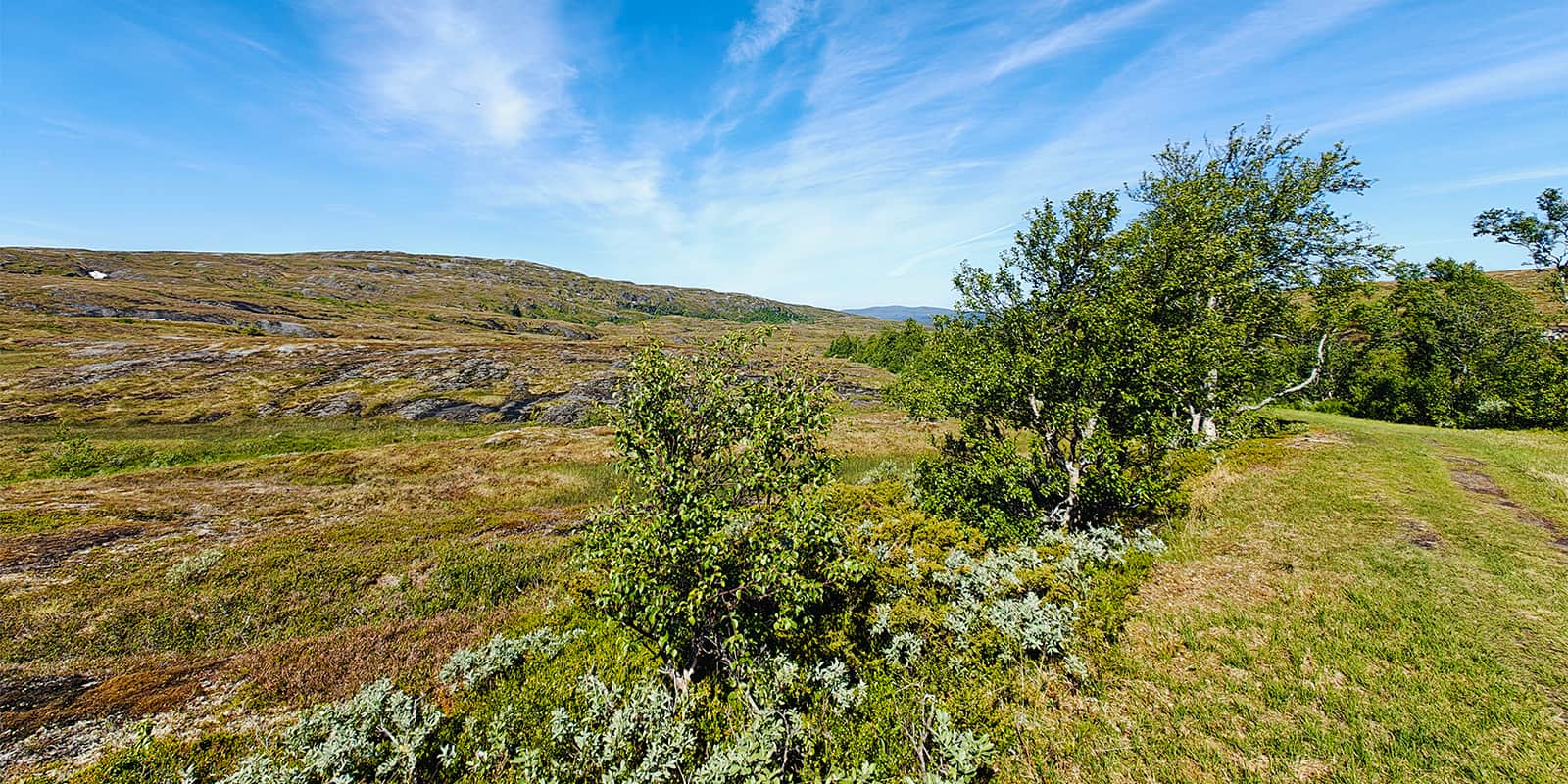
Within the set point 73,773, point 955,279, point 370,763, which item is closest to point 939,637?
point 370,763

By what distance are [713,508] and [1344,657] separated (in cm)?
1324

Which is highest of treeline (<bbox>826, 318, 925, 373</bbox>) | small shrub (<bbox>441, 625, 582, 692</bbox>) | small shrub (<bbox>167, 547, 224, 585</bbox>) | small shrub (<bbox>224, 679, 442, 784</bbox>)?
treeline (<bbox>826, 318, 925, 373</bbox>)

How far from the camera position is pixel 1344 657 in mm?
10414

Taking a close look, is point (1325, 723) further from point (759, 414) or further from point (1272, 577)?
point (759, 414)

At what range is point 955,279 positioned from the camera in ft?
70.7

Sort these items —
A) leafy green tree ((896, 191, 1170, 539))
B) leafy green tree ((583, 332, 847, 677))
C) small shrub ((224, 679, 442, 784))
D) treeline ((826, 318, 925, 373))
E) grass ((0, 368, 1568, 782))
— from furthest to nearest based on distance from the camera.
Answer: treeline ((826, 318, 925, 373))
leafy green tree ((896, 191, 1170, 539))
leafy green tree ((583, 332, 847, 677))
small shrub ((224, 679, 442, 784))
grass ((0, 368, 1568, 782))

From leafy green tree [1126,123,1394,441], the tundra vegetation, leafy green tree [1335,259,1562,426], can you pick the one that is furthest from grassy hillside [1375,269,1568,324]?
the tundra vegetation

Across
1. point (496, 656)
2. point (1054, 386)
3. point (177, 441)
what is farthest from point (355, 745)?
point (177, 441)

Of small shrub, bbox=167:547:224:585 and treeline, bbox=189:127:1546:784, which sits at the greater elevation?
treeline, bbox=189:127:1546:784

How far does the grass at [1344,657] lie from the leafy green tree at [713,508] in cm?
596

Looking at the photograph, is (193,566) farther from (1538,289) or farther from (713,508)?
(1538,289)

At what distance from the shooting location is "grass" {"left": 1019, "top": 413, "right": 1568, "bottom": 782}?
27.2 feet

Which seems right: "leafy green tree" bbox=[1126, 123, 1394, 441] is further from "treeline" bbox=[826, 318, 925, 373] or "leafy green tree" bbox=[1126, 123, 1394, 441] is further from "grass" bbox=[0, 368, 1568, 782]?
"treeline" bbox=[826, 318, 925, 373]

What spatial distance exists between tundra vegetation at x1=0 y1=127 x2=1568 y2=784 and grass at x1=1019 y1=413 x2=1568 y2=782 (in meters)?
0.08
